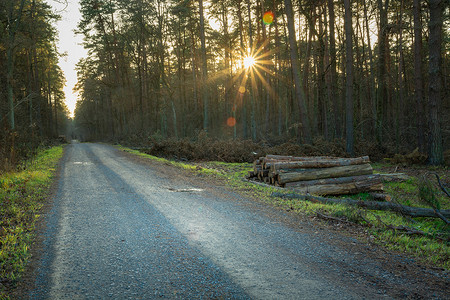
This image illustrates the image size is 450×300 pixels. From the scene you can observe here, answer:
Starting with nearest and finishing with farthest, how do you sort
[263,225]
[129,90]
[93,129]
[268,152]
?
[263,225] < [268,152] < [129,90] < [93,129]

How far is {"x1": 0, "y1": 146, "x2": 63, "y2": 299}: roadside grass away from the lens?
3865 millimetres

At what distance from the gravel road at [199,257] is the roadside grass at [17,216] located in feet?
0.91

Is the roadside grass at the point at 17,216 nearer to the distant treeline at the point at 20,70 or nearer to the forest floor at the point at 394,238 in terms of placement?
the distant treeline at the point at 20,70

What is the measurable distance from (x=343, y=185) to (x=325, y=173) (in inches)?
29.5

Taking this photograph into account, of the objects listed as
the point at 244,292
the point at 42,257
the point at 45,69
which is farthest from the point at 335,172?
the point at 45,69

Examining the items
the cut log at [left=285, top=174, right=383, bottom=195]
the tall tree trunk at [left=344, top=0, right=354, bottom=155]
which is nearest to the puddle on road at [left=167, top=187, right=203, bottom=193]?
the cut log at [left=285, top=174, right=383, bottom=195]

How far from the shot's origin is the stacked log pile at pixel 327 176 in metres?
9.92

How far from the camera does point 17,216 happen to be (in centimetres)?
614

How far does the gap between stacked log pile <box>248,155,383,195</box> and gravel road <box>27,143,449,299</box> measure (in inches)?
125

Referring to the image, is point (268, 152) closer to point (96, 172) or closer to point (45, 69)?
point (96, 172)

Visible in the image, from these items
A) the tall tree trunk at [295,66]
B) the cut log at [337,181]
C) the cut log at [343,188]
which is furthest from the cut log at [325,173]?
the tall tree trunk at [295,66]

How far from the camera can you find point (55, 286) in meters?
3.41

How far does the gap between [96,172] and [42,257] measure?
8.98 meters

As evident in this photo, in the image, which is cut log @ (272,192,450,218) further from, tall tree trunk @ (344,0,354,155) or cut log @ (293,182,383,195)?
tall tree trunk @ (344,0,354,155)
